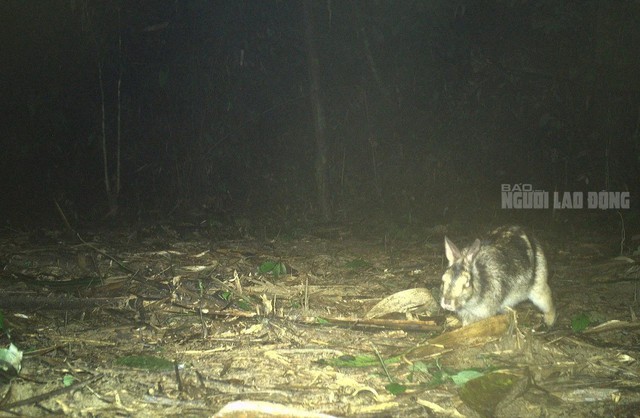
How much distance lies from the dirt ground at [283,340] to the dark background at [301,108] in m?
4.08

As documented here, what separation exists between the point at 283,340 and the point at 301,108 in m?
11.1

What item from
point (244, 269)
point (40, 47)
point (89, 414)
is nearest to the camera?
point (89, 414)

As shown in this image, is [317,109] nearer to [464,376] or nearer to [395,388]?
[464,376]

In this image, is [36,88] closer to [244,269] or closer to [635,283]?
[244,269]

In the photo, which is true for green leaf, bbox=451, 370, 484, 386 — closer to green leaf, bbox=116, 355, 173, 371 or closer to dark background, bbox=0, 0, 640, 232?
green leaf, bbox=116, 355, 173, 371

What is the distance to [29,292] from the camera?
519 cm

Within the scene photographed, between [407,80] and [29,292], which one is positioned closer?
[29,292]

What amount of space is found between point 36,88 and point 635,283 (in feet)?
39.6

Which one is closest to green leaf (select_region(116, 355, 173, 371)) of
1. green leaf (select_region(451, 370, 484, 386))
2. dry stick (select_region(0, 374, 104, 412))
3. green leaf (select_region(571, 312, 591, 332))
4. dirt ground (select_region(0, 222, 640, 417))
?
dirt ground (select_region(0, 222, 640, 417))

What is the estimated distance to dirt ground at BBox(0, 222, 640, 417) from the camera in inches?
137

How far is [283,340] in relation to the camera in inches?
173

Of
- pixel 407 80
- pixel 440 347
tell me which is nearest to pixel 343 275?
pixel 440 347

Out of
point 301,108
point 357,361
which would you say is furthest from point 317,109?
point 357,361

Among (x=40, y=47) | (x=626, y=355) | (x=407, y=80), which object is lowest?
(x=626, y=355)
